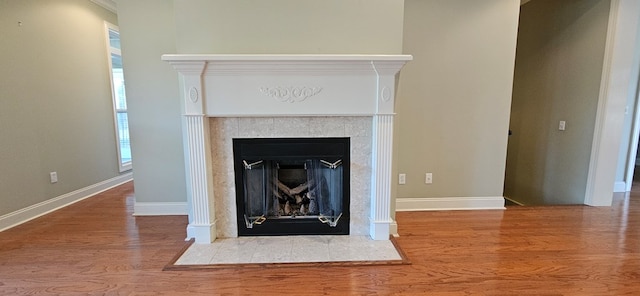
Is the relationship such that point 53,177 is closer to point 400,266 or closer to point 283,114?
point 283,114

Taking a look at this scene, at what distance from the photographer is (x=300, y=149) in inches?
98.3

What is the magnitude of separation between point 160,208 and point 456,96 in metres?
3.40

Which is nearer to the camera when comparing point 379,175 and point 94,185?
point 379,175

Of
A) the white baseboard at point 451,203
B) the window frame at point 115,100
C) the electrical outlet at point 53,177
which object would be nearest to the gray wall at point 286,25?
the white baseboard at point 451,203

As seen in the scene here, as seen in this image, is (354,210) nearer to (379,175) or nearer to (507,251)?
(379,175)

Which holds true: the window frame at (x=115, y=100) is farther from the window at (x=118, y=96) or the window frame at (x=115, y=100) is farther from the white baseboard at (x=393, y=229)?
the white baseboard at (x=393, y=229)

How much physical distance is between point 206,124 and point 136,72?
128 centimetres

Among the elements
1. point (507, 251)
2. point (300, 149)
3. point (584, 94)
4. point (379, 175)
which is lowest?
point (507, 251)

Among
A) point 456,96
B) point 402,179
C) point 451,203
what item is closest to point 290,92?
point 402,179

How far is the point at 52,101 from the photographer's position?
339 centimetres

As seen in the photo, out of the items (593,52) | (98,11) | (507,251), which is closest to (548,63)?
(593,52)

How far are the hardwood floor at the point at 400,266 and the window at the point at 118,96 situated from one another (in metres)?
1.61

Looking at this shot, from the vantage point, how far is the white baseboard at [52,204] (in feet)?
9.42

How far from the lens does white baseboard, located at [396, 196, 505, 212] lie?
3341 millimetres
